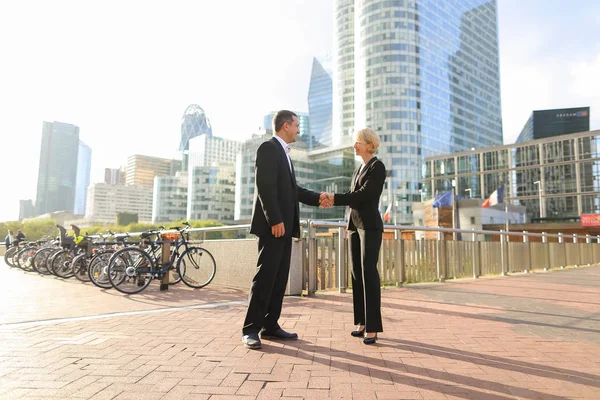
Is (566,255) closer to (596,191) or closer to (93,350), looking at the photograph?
(93,350)

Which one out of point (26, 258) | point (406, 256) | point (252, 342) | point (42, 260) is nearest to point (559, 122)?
point (406, 256)

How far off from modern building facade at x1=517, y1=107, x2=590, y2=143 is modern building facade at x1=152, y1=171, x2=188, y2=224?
107347 millimetres

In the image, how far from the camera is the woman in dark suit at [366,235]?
3482 millimetres

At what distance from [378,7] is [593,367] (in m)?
108

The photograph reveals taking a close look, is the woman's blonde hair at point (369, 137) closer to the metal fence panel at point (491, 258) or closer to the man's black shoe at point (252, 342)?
the man's black shoe at point (252, 342)

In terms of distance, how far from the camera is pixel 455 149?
104 m

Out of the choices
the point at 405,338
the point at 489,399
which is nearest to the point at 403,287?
the point at 405,338

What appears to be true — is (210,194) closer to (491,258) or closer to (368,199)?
(491,258)

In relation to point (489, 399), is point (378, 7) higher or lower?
higher

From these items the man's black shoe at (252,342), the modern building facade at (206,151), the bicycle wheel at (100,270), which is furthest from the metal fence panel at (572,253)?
the modern building facade at (206,151)

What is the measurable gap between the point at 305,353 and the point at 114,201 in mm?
204842

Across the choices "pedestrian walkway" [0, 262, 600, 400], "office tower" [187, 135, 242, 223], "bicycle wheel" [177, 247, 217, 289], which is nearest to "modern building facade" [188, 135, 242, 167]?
"office tower" [187, 135, 242, 223]

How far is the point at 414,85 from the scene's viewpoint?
3762 inches

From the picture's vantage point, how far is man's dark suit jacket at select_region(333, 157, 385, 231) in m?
3.56
